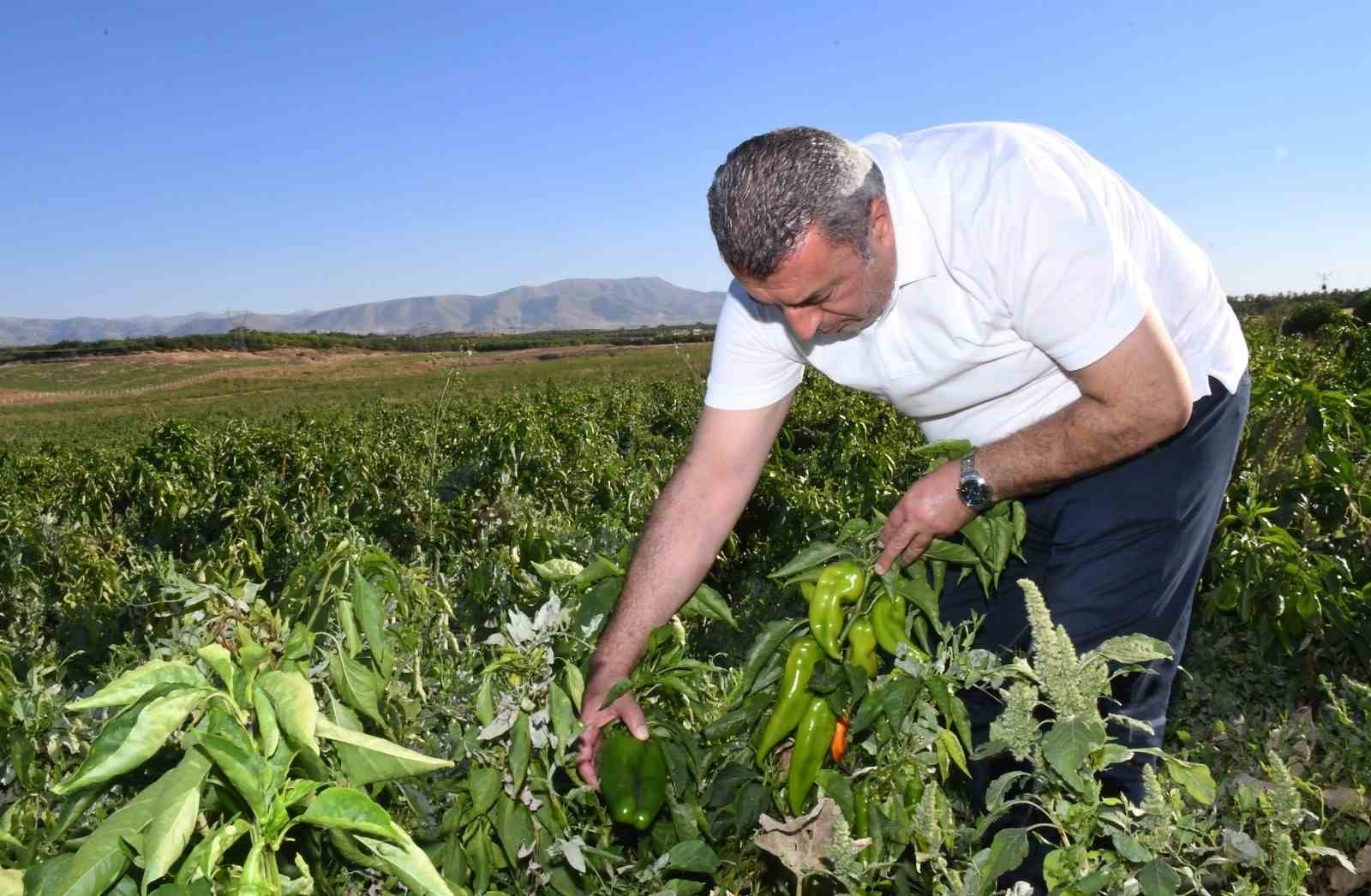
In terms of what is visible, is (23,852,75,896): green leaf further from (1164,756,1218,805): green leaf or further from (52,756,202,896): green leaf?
(1164,756,1218,805): green leaf

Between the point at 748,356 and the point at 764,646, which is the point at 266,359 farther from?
the point at 764,646

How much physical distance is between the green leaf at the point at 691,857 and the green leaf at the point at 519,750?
246mm

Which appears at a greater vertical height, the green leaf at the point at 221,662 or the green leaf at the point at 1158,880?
the green leaf at the point at 221,662

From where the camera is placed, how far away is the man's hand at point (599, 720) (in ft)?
5.59

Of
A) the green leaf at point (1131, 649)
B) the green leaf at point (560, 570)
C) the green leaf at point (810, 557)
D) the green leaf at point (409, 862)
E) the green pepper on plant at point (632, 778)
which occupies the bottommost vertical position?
the green pepper on plant at point (632, 778)

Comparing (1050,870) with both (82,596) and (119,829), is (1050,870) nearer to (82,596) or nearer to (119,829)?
(119,829)

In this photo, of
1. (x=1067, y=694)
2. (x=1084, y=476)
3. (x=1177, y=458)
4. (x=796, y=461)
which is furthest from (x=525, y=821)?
(x=796, y=461)

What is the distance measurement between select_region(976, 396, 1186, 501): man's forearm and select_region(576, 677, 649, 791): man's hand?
0.71 meters

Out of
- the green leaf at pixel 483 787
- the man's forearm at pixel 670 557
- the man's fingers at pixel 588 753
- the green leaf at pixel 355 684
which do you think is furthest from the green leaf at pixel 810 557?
the green leaf at pixel 355 684

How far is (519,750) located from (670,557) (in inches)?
19.7

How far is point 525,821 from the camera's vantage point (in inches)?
65.9

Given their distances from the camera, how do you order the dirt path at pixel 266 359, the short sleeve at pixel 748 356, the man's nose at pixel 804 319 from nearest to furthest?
the man's nose at pixel 804 319, the short sleeve at pixel 748 356, the dirt path at pixel 266 359

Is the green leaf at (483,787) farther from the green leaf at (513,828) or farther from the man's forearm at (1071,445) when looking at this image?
the man's forearm at (1071,445)

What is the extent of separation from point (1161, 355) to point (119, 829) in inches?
65.4
